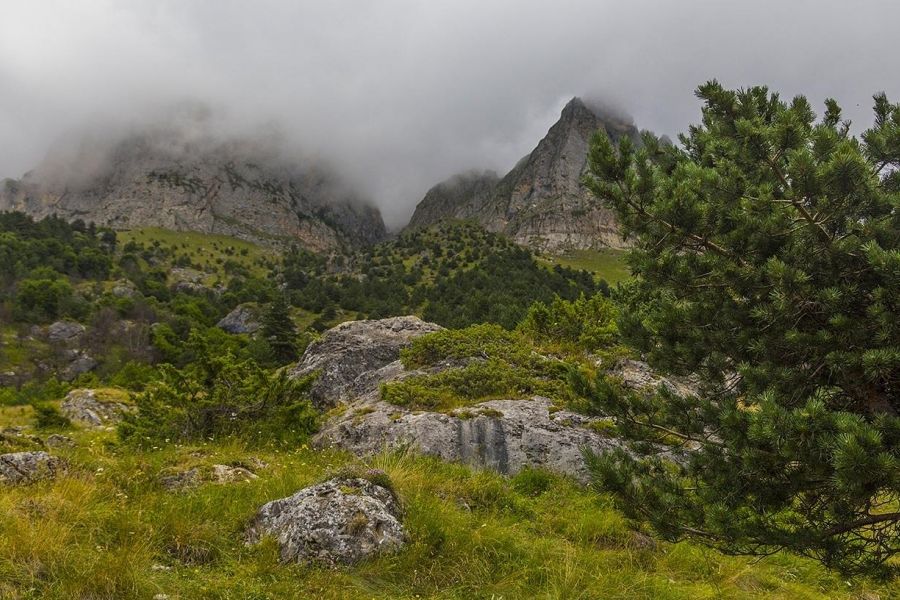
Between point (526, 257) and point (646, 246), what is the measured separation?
123m

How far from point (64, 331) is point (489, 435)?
103 meters

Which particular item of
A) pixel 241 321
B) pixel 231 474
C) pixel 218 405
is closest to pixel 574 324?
pixel 218 405

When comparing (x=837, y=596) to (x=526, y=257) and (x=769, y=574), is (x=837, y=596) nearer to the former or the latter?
(x=769, y=574)

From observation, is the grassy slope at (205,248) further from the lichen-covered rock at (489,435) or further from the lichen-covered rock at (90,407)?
the lichen-covered rock at (489,435)

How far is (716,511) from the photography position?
4754 mm

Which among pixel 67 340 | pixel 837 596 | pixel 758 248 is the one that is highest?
pixel 67 340

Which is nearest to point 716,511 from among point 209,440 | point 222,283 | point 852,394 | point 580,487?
point 852,394

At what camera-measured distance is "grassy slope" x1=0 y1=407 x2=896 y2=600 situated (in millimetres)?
4031

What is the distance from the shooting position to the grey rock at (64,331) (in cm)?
8500

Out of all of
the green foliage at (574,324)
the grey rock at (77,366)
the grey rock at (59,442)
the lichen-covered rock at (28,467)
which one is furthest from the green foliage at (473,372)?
the grey rock at (77,366)

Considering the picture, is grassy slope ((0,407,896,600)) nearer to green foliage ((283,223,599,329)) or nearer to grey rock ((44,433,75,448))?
grey rock ((44,433,75,448))

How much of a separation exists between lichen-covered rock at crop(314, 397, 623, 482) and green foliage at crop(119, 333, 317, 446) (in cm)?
108

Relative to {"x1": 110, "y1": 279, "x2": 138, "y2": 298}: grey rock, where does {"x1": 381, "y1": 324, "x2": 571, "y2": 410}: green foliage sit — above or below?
below

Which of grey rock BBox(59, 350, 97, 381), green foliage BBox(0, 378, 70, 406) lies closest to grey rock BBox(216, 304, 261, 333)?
grey rock BBox(59, 350, 97, 381)
